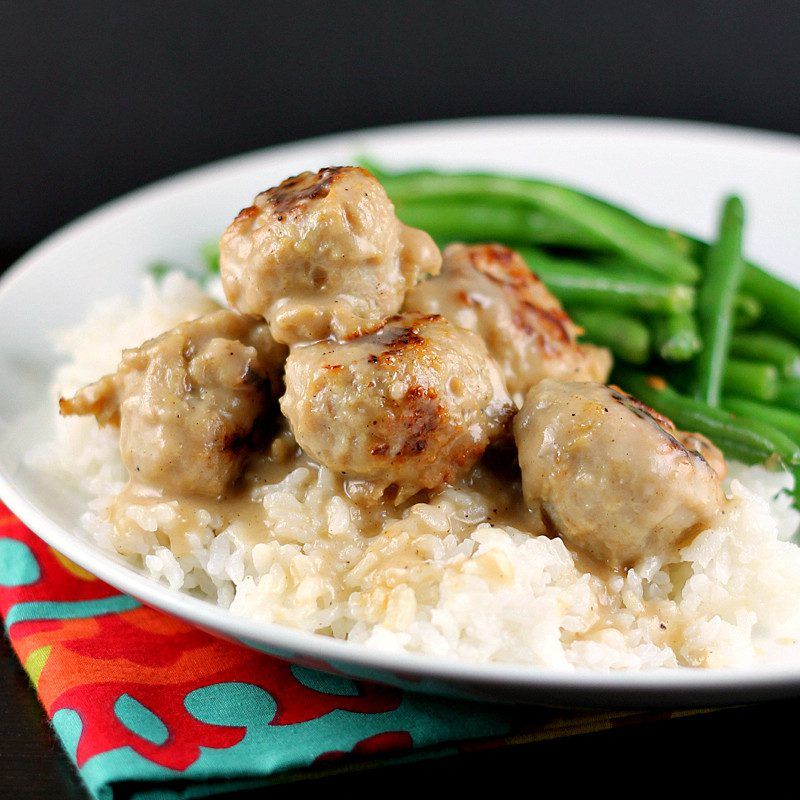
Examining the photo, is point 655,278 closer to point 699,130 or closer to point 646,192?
point 646,192

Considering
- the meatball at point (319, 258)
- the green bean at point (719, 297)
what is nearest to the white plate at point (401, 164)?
the meatball at point (319, 258)

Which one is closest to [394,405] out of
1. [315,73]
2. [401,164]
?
[401,164]

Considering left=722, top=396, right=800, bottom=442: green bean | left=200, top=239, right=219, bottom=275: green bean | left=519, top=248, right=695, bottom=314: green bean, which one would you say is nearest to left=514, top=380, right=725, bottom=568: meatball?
left=722, top=396, right=800, bottom=442: green bean

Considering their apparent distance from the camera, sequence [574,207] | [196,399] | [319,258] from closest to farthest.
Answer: [319,258], [196,399], [574,207]

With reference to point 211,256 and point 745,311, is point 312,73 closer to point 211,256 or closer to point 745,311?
point 211,256

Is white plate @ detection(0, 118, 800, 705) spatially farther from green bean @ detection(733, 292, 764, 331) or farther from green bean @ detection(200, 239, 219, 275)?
green bean @ detection(733, 292, 764, 331)

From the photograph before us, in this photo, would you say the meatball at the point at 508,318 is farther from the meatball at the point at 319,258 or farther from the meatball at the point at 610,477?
the meatball at the point at 610,477

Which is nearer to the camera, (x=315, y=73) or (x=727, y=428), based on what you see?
(x=727, y=428)
